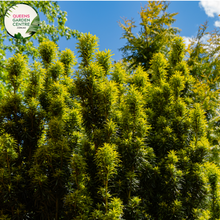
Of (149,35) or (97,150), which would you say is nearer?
(97,150)

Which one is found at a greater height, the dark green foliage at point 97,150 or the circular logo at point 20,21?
the circular logo at point 20,21

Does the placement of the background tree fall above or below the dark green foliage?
above

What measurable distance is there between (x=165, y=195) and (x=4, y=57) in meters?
6.81

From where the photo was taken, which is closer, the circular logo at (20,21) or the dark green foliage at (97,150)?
the dark green foliage at (97,150)

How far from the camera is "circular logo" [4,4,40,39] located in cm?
614

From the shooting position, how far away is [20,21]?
610cm

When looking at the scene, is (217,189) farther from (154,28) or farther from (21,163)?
(154,28)

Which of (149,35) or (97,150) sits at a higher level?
(149,35)

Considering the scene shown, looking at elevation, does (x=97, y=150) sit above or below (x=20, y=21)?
below

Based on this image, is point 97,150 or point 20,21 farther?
point 20,21

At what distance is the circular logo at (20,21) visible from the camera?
20.1 feet

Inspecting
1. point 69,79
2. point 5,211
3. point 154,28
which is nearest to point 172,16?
point 154,28

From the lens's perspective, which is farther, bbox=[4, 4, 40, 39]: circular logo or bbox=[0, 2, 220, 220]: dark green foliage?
bbox=[4, 4, 40, 39]: circular logo

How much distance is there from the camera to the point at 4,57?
22.5 ft
